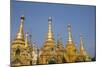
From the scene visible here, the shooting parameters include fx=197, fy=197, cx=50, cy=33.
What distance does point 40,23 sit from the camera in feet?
7.65

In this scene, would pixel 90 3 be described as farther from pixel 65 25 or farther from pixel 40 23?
pixel 40 23

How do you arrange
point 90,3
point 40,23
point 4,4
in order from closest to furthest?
point 4,4 < point 40,23 < point 90,3

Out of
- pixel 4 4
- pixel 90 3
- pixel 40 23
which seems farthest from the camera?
pixel 90 3

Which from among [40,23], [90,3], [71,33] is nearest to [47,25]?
[40,23]

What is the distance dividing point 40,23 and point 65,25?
12.4 inches

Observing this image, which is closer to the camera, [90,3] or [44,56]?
[44,56]

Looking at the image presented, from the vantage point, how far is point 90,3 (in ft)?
8.25

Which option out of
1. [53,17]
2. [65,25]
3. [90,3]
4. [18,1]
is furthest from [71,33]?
[18,1]

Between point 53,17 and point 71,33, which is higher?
point 53,17
